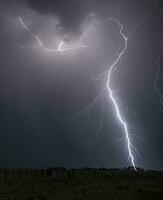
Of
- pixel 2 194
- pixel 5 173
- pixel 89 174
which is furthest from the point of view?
pixel 89 174

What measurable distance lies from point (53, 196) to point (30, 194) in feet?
3.89

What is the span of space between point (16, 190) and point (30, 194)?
175 centimetres

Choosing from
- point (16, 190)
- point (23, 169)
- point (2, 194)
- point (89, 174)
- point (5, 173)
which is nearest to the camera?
point (2, 194)

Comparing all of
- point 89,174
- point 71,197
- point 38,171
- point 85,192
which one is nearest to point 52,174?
point 38,171

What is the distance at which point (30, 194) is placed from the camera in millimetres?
19984

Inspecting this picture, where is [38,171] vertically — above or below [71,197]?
above

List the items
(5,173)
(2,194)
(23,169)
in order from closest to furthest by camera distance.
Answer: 1. (2,194)
2. (5,173)
3. (23,169)

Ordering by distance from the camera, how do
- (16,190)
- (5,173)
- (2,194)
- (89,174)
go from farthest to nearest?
(89,174) < (5,173) < (16,190) < (2,194)

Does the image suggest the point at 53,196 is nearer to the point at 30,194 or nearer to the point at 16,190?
the point at 30,194

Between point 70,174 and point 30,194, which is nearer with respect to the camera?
point 30,194

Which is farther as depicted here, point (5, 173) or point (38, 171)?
point (38, 171)

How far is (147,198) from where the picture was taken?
2217 cm

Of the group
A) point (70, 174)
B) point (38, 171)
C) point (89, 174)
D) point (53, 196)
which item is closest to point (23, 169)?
point (38, 171)

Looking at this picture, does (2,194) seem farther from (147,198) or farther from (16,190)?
(147,198)
